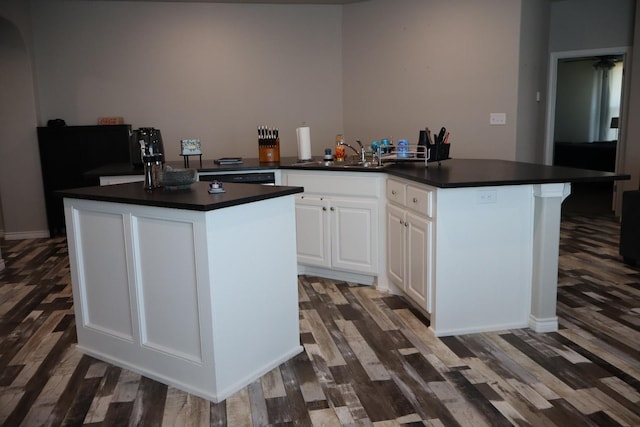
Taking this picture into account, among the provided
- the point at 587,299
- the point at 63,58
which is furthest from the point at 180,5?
the point at 587,299

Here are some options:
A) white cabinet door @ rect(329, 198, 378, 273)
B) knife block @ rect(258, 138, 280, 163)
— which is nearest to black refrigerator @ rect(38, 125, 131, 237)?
knife block @ rect(258, 138, 280, 163)

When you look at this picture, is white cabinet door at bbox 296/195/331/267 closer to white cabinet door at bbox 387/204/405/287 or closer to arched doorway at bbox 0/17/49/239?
white cabinet door at bbox 387/204/405/287

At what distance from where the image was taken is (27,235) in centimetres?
598

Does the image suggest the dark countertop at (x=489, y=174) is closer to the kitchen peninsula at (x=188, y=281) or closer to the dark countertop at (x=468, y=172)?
the dark countertop at (x=468, y=172)

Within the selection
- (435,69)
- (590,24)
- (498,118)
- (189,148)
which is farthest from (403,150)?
(590,24)

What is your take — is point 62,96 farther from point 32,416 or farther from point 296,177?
point 32,416

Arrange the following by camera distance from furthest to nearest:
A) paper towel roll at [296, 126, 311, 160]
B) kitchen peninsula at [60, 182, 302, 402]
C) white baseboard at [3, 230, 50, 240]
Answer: white baseboard at [3, 230, 50, 240]
paper towel roll at [296, 126, 311, 160]
kitchen peninsula at [60, 182, 302, 402]

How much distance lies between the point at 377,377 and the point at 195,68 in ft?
15.2

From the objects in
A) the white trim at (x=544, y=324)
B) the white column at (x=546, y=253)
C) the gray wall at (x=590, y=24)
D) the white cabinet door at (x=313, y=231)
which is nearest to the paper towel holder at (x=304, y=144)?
the white cabinet door at (x=313, y=231)

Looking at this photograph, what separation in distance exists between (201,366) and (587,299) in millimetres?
2606

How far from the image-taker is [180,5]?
600 cm

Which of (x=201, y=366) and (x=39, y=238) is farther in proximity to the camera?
(x=39, y=238)

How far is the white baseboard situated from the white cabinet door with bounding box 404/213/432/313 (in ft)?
14.6

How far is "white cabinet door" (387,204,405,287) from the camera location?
3480 mm
